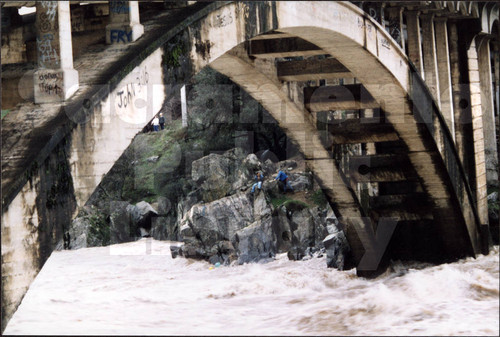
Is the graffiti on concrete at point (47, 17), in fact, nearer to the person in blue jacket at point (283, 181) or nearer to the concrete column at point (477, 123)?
the concrete column at point (477, 123)

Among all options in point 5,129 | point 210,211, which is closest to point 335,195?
point 210,211

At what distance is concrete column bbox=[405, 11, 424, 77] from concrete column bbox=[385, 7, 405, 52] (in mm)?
319

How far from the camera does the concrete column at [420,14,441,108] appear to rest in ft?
57.3

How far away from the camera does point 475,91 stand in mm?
19094

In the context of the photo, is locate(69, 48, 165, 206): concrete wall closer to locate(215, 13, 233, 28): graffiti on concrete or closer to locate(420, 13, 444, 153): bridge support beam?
locate(215, 13, 233, 28): graffiti on concrete

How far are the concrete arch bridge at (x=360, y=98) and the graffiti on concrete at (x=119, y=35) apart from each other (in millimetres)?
102

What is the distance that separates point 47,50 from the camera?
809 cm

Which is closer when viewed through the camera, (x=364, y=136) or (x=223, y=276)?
(x=364, y=136)

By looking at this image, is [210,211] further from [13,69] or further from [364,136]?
[13,69]

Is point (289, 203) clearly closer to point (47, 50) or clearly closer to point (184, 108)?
point (184, 108)

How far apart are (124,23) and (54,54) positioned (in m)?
0.95

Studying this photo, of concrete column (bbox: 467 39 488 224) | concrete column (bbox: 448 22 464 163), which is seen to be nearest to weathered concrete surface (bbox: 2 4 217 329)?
concrete column (bbox: 448 22 464 163)

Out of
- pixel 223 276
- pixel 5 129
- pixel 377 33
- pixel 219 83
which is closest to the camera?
pixel 5 129

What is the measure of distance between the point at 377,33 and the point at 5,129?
8.54 meters
